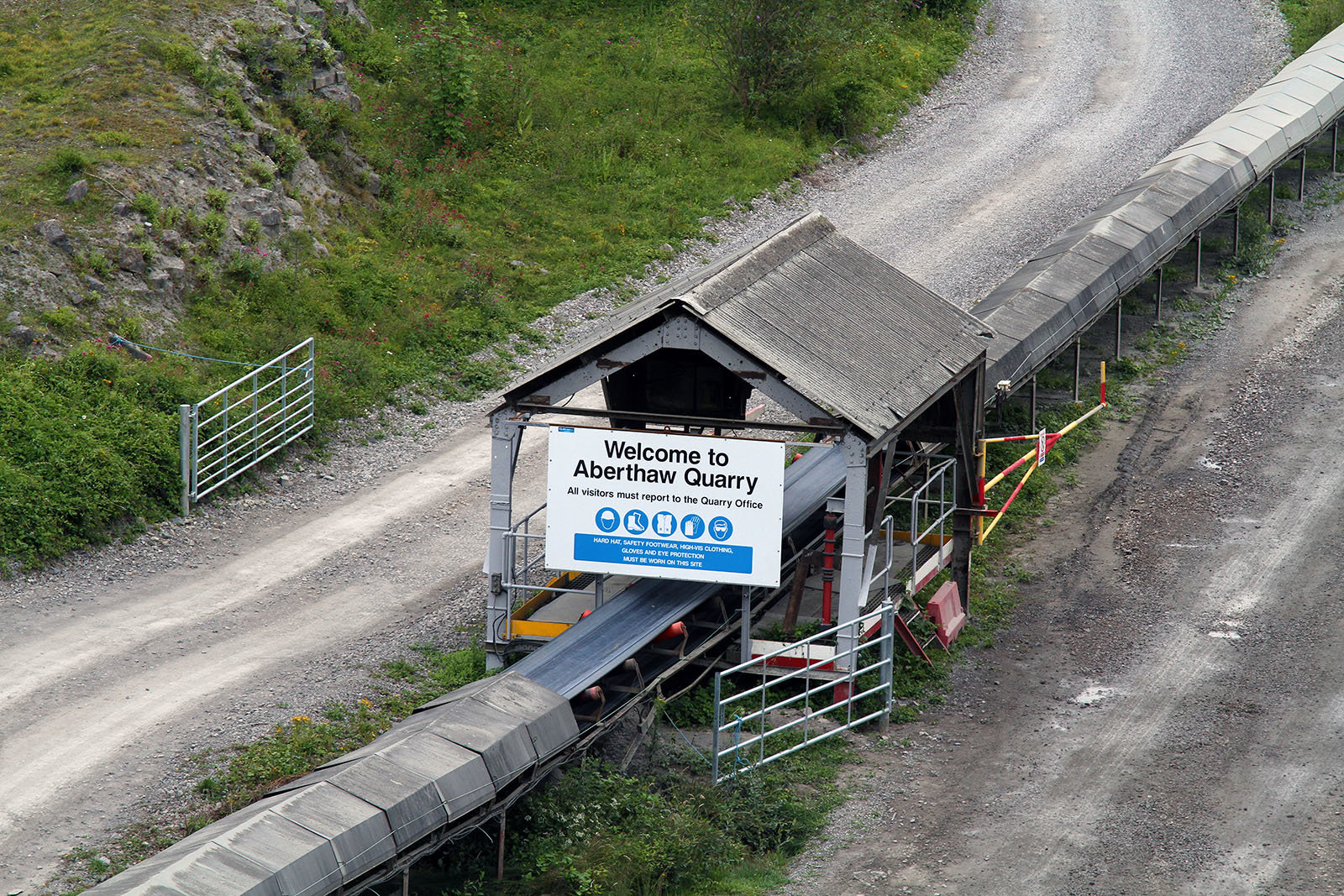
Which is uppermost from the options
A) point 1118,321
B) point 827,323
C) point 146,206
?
point 146,206

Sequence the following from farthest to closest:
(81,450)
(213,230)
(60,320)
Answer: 1. (213,230)
2. (60,320)
3. (81,450)

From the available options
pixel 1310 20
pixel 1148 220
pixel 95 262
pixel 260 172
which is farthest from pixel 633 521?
pixel 1310 20

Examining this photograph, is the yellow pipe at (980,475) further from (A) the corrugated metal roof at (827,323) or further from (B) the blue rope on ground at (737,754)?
(B) the blue rope on ground at (737,754)

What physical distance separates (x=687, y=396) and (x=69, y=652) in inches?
310

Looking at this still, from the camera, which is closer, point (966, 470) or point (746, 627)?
point (746, 627)

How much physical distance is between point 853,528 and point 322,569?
25.2 feet

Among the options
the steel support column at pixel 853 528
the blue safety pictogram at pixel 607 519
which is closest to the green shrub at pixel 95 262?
the blue safety pictogram at pixel 607 519

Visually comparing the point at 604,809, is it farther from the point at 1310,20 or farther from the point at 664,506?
the point at 1310,20

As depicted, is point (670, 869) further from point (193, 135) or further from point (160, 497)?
point (193, 135)

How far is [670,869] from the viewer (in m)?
14.6

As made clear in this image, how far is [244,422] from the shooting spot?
2336 centimetres

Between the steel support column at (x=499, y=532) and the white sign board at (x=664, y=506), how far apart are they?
54cm

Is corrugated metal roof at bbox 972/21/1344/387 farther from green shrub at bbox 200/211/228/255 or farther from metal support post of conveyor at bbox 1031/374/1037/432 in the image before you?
green shrub at bbox 200/211/228/255

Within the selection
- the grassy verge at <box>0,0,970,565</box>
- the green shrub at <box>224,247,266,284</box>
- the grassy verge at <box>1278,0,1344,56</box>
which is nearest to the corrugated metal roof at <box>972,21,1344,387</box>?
the grassy verge at <box>1278,0,1344,56</box>
